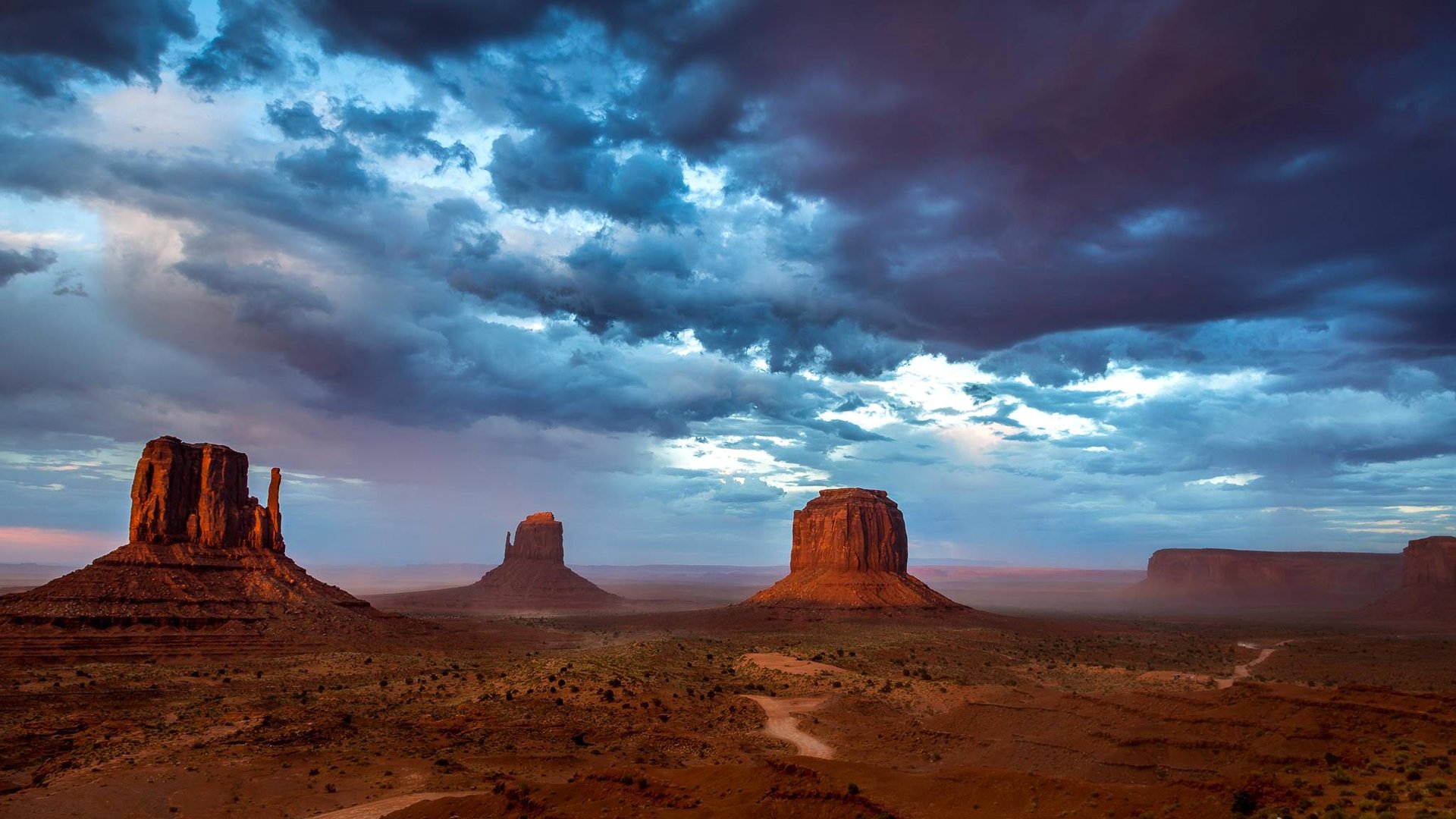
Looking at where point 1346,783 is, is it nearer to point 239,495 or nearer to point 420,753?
point 420,753

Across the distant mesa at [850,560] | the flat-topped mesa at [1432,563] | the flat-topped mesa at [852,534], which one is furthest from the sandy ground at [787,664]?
the flat-topped mesa at [1432,563]

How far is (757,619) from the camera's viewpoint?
10150cm

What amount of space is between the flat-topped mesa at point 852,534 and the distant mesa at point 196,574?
227ft

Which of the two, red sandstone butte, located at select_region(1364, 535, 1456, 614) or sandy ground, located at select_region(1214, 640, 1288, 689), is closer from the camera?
sandy ground, located at select_region(1214, 640, 1288, 689)

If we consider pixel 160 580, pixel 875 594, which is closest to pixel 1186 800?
pixel 160 580

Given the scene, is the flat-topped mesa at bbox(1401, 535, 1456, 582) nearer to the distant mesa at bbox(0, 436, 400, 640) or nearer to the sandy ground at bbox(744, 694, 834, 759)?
the sandy ground at bbox(744, 694, 834, 759)

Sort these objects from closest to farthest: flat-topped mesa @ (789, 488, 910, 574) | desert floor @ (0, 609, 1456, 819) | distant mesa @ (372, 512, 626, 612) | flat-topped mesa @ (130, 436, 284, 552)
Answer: desert floor @ (0, 609, 1456, 819) < flat-topped mesa @ (130, 436, 284, 552) < flat-topped mesa @ (789, 488, 910, 574) < distant mesa @ (372, 512, 626, 612)

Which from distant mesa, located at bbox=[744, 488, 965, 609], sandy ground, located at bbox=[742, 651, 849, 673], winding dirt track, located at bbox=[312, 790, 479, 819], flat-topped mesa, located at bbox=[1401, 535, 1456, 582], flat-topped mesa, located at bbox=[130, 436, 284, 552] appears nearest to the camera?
winding dirt track, located at bbox=[312, 790, 479, 819]

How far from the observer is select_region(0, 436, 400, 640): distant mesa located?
5969 centimetres

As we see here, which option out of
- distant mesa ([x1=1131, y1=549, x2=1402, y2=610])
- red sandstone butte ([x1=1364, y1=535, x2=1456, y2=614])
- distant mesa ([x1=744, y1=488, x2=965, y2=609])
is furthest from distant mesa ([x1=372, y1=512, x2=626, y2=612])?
distant mesa ([x1=1131, y1=549, x2=1402, y2=610])

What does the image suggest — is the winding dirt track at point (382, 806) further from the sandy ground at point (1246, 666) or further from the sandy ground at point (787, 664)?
the sandy ground at point (1246, 666)

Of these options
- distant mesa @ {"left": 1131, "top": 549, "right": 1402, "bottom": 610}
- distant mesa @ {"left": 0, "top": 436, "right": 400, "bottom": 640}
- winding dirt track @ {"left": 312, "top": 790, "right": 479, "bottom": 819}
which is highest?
distant mesa @ {"left": 0, "top": 436, "right": 400, "bottom": 640}

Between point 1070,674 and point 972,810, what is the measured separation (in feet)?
115

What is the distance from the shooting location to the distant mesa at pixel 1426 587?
124 m
